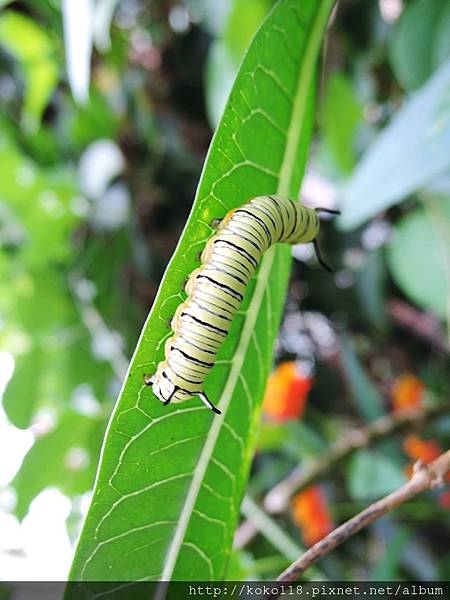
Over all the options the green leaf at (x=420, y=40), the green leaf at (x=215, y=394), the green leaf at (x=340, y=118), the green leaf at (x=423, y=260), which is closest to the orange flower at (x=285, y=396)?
the green leaf at (x=423, y=260)

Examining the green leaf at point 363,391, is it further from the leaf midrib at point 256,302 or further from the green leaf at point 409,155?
the leaf midrib at point 256,302

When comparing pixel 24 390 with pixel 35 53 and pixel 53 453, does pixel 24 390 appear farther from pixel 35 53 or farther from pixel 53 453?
pixel 35 53

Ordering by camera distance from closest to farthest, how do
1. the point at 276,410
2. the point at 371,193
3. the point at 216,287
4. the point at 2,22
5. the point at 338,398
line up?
1. the point at 216,287
2. the point at 371,193
3. the point at 276,410
4. the point at 2,22
5. the point at 338,398

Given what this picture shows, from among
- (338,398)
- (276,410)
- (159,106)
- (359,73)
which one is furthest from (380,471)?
(159,106)

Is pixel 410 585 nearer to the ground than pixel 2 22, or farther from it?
nearer to the ground

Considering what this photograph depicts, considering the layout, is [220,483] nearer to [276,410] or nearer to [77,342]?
[276,410]

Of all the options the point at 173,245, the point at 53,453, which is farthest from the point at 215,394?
the point at 173,245
